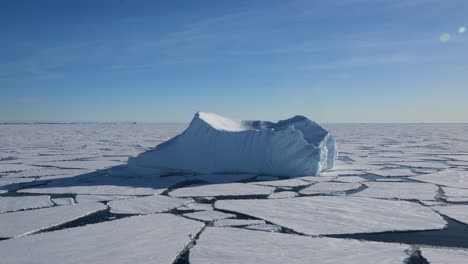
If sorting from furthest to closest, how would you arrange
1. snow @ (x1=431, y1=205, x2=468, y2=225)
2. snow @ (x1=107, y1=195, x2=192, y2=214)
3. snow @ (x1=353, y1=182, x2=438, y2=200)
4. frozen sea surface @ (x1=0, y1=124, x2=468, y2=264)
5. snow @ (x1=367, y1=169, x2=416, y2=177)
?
snow @ (x1=367, y1=169, x2=416, y2=177) → snow @ (x1=353, y1=182, x2=438, y2=200) → snow @ (x1=107, y1=195, x2=192, y2=214) → snow @ (x1=431, y1=205, x2=468, y2=225) → frozen sea surface @ (x1=0, y1=124, x2=468, y2=264)

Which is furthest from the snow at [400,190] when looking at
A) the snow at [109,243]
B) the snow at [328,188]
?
the snow at [109,243]

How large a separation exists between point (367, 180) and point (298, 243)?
110 inches

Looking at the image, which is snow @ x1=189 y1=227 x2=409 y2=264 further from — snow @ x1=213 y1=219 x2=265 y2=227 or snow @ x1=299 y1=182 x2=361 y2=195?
snow @ x1=299 y1=182 x2=361 y2=195

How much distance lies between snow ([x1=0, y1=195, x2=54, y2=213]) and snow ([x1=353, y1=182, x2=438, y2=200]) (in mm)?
2861

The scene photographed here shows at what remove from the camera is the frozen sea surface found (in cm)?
226

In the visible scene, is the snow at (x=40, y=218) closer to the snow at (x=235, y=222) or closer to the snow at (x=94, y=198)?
the snow at (x=94, y=198)

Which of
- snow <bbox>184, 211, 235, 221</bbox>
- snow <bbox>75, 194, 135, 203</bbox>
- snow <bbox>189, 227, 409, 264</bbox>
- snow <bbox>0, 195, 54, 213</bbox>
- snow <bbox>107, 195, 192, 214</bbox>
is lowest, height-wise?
snow <bbox>0, 195, 54, 213</bbox>

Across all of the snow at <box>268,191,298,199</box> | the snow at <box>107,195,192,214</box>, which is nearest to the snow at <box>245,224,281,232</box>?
the snow at <box>107,195,192,214</box>

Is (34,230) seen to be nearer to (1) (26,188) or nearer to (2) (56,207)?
(2) (56,207)

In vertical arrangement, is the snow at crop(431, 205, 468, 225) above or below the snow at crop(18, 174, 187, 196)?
above

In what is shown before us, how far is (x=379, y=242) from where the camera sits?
246 centimetres

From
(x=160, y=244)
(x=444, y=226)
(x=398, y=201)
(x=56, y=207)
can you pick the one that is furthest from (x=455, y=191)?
(x=56, y=207)

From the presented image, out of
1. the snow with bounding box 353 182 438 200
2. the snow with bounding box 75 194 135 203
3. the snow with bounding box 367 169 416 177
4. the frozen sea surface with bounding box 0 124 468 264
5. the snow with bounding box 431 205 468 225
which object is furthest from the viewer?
the snow with bounding box 367 169 416 177

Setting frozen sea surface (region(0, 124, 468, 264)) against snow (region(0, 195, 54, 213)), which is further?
snow (region(0, 195, 54, 213))
